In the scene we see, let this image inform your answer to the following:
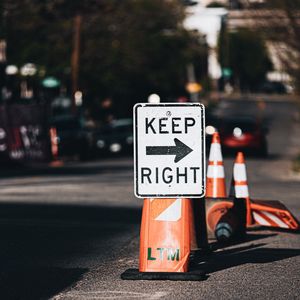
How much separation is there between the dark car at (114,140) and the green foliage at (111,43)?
5.69 metres

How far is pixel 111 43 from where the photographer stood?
5641cm

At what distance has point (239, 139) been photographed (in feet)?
131

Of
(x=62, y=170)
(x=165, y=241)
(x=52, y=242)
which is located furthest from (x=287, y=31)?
(x=165, y=241)

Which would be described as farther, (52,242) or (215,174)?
(215,174)

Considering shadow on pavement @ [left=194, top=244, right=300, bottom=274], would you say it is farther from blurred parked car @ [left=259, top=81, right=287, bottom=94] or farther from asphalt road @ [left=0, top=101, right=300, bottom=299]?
blurred parked car @ [left=259, top=81, right=287, bottom=94]

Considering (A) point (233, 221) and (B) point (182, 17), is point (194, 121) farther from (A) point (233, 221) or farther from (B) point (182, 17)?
(B) point (182, 17)

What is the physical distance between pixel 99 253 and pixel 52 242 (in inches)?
37.7

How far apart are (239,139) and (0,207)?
24.1 metres

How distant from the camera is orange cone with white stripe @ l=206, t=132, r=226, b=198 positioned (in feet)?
40.5

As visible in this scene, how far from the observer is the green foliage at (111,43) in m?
46.8

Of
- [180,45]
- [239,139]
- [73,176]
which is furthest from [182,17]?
[73,176]

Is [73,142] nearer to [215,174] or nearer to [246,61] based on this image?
[215,174]


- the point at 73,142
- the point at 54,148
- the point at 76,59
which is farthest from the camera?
the point at 76,59

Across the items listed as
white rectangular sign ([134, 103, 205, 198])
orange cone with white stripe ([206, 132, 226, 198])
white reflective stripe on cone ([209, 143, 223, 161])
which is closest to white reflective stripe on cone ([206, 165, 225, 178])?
orange cone with white stripe ([206, 132, 226, 198])
